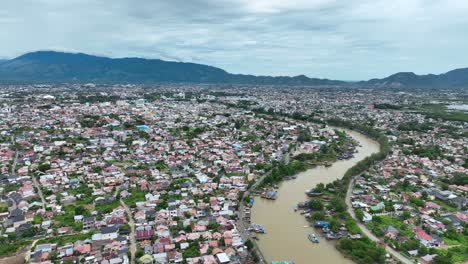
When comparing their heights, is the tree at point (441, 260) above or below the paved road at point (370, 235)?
above

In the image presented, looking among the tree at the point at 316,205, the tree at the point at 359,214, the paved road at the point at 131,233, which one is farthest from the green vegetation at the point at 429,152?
the paved road at the point at 131,233

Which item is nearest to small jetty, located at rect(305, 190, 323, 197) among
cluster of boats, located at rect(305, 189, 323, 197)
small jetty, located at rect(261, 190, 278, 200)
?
cluster of boats, located at rect(305, 189, 323, 197)

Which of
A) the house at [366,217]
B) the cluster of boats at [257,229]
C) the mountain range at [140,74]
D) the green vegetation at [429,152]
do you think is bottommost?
Result: the cluster of boats at [257,229]

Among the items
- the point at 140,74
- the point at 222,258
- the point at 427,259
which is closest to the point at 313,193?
the point at 427,259

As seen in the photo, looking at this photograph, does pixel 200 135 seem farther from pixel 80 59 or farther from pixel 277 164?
pixel 80 59

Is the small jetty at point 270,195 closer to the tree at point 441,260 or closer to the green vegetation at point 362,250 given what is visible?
the green vegetation at point 362,250

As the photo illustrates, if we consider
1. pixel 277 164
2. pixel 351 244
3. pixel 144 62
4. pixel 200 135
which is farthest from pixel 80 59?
pixel 351 244

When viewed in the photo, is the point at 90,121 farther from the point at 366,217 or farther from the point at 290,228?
the point at 366,217
